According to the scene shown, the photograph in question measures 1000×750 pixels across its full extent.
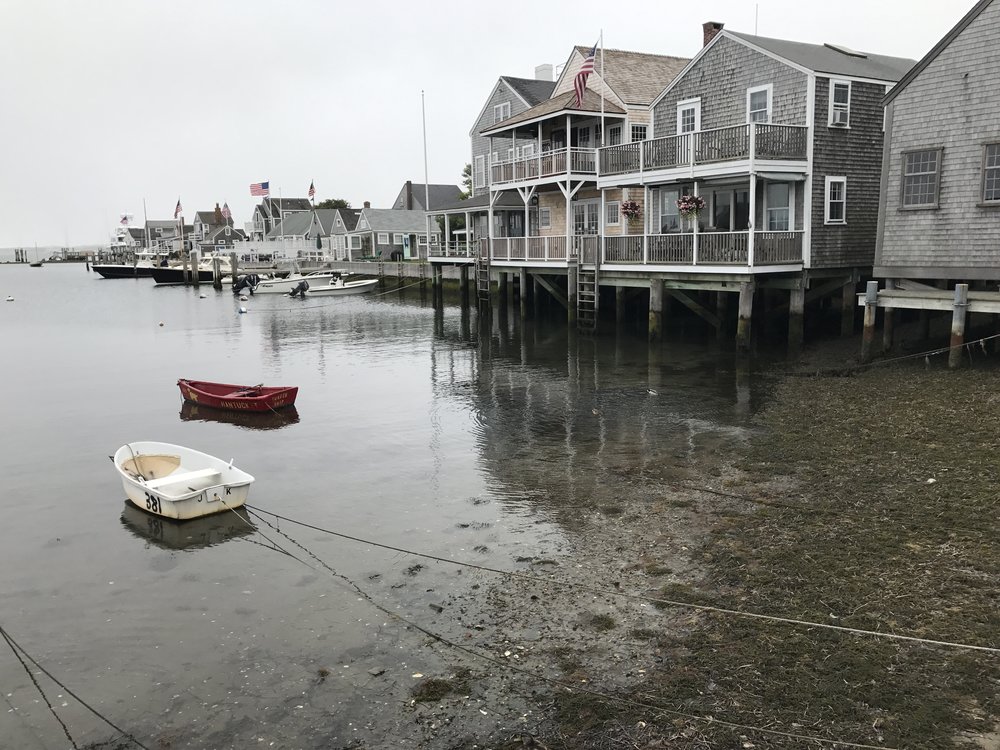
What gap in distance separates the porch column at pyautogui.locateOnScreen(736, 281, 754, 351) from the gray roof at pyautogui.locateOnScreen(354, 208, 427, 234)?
6692cm

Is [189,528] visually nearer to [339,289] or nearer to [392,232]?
[339,289]

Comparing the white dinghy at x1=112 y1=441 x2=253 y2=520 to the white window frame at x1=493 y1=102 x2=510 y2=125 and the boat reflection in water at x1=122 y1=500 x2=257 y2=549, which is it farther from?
the white window frame at x1=493 y1=102 x2=510 y2=125

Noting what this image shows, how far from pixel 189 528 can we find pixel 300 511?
180 cm

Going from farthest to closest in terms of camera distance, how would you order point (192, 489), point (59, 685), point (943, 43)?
point (943, 43), point (192, 489), point (59, 685)

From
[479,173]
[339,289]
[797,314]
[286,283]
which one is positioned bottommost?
[339,289]

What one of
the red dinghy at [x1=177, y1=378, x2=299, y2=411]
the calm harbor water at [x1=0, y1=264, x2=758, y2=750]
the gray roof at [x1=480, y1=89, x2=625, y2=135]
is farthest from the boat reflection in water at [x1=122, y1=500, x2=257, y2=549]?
the gray roof at [x1=480, y1=89, x2=625, y2=135]

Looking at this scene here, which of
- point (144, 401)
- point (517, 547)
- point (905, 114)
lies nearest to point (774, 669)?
point (517, 547)

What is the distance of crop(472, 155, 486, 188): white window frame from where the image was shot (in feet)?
179

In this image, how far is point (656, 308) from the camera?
29797mm

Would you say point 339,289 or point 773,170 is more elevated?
point 773,170

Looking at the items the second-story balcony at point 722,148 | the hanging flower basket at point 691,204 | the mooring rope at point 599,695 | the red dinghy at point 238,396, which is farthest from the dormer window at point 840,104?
the mooring rope at point 599,695

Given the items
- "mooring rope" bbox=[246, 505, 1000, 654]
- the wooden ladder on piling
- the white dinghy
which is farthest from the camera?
the wooden ladder on piling

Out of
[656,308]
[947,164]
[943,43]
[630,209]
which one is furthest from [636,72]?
[947,164]

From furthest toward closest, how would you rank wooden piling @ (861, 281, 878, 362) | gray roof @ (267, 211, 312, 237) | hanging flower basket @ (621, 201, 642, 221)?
gray roof @ (267, 211, 312, 237) → hanging flower basket @ (621, 201, 642, 221) → wooden piling @ (861, 281, 878, 362)
